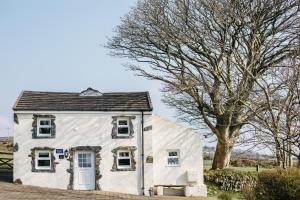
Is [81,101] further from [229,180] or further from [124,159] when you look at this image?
[229,180]

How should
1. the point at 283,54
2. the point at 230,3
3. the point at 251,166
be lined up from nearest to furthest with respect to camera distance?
the point at 230,3 → the point at 283,54 → the point at 251,166

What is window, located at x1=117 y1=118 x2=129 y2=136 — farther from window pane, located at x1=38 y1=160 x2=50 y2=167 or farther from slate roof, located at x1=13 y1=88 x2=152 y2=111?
window pane, located at x1=38 y1=160 x2=50 y2=167

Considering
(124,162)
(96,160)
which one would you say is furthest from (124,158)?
(96,160)

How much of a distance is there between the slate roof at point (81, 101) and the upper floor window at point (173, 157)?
3.31 metres

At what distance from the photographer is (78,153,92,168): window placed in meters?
29.2

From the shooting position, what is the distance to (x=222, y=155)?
→ 1345 inches

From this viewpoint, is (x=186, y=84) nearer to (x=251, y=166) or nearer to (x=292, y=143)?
(x=251, y=166)

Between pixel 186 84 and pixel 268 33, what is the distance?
6.38 metres

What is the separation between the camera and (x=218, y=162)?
3438 centimetres

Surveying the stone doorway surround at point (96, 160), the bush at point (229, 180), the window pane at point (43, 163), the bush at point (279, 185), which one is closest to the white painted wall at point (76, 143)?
the stone doorway surround at point (96, 160)

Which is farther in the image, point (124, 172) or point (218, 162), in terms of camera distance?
point (218, 162)

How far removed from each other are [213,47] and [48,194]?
43.1 ft

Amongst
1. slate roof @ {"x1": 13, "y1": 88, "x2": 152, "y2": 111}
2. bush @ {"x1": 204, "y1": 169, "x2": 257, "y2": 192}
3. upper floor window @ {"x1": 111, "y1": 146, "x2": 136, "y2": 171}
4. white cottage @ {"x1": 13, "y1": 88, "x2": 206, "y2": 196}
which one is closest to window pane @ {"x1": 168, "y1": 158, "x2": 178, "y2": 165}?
white cottage @ {"x1": 13, "y1": 88, "x2": 206, "y2": 196}

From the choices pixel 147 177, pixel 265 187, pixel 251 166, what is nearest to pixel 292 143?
pixel 265 187
